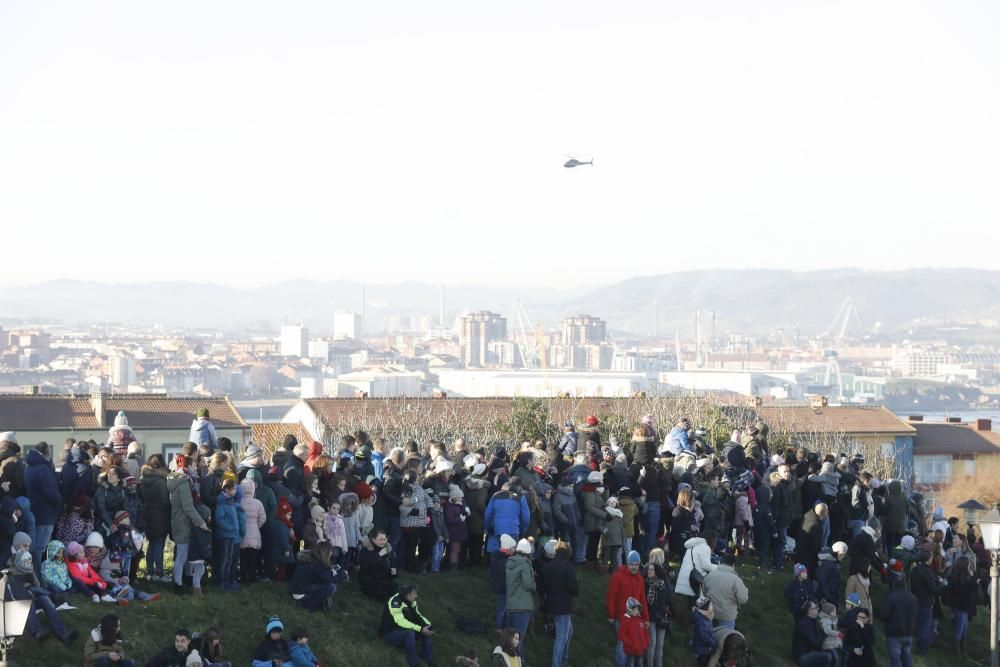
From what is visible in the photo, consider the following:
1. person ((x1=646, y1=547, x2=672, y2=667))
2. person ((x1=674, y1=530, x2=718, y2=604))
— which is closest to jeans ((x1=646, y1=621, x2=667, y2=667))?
person ((x1=646, y1=547, x2=672, y2=667))

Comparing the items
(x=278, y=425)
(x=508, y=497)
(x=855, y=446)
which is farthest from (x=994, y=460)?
(x=508, y=497)

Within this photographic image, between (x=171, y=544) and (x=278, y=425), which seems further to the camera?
(x=278, y=425)

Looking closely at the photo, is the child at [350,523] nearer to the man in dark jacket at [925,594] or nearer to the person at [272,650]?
the person at [272,650]

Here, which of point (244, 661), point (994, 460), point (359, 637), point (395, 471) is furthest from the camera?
point (994, 460)

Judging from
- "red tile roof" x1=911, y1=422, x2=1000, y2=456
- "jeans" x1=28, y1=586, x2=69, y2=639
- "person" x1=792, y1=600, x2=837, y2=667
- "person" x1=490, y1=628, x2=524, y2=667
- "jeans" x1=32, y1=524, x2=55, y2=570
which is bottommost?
"red tile roof" x1=911, y1=422, x2=1000, y2=456

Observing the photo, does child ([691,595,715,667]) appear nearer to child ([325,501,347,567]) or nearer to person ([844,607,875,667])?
person ([844,607,875,667])

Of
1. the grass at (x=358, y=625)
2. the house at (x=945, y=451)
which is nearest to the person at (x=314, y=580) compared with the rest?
the grass at (x=358, y=625)

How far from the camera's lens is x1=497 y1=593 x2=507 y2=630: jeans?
16391 millimetres

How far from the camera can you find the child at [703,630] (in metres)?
16.9

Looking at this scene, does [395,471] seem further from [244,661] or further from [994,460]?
[994,460]

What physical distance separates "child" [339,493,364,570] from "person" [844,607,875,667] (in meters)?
6.66

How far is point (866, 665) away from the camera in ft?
Answer: 58.4

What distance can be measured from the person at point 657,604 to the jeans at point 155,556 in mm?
5848

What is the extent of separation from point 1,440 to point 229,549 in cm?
285
